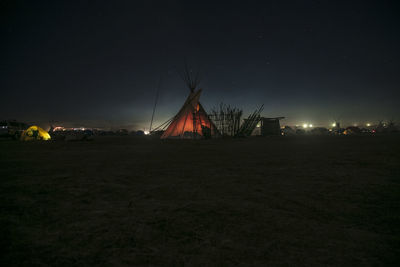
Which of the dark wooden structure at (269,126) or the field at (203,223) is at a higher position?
the dark wooden structure at (269,126)

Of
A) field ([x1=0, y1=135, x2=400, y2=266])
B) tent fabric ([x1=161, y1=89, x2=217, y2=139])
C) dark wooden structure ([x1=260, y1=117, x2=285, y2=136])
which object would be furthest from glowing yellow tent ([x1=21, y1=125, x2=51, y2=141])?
dark wooden structure ([x1=260, y1=117, x2=285, y2=136])

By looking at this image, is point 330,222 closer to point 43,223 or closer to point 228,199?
point 228,199

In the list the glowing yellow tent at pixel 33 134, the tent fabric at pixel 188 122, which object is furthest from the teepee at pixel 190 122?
the glowing yellow tent at pixel 33 134

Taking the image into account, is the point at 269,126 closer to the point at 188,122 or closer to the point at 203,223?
→ the point at 188,122

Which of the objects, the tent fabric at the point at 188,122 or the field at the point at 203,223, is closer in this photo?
the field at the point at 203,223

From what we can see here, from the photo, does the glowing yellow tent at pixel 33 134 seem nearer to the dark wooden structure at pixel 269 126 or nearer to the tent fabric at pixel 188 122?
the tent fabric at pixel 188 122

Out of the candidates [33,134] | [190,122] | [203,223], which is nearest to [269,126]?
[190,122]

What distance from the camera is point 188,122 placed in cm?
1623

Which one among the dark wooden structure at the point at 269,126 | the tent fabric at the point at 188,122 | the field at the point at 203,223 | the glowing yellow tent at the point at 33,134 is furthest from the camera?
the dark wooden structure at the point at 269,126

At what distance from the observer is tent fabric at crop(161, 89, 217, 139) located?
16.0m

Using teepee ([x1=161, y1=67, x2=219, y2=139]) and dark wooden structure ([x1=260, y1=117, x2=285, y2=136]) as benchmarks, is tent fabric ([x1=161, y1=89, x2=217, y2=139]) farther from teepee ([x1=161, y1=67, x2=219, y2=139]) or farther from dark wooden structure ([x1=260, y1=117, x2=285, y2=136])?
dark wooden structure ([x1=260, y1=117, x2=285, y2=136])

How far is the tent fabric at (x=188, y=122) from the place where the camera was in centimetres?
1598

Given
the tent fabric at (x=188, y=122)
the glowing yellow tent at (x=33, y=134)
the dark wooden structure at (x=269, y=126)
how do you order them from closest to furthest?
the glowing yellow tent at (x=33, y=134) < the tent fabric at (x=188, y=122) < the dark wooden structure at (x=269, y=126)

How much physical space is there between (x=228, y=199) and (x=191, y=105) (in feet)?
47.1
